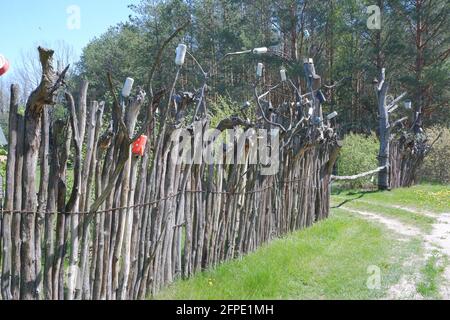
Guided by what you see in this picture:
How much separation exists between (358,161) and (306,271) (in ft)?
37.8

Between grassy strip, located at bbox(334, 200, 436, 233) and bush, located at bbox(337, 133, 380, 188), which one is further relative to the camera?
bush, located at bbox(337, 133, 380, 188)

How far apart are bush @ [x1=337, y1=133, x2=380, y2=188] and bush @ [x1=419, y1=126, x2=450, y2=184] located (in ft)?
9.41

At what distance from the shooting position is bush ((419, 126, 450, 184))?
18.0 meters

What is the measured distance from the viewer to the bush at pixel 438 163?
17969mm

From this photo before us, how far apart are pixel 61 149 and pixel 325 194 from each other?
616cm

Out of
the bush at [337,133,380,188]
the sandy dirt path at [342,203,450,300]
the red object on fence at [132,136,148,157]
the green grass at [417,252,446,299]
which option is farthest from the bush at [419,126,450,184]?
the red object on fence at [132,136,148,157]

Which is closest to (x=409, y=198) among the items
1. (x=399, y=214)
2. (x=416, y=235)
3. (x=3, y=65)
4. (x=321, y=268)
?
(x=399, y=214)

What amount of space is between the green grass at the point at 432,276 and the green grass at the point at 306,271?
0.93ft

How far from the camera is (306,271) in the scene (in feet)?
16.8

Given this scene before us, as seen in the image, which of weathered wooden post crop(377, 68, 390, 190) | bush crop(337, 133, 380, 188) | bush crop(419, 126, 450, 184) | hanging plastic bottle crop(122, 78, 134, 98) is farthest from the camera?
bush crop(419, 126, 450, 184)

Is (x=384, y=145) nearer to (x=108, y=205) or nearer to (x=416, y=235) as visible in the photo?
(x=416, y=235)

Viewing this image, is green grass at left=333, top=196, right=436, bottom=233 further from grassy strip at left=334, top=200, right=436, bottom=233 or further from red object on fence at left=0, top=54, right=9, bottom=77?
red object on fence at left=0, top=54, right=9, bottom=77

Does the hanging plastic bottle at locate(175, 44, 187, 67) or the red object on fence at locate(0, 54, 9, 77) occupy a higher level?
the hanging plastic bottle at locate(175, 44, 187, 67)
